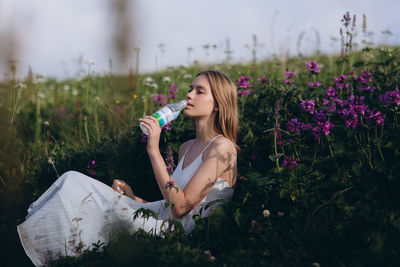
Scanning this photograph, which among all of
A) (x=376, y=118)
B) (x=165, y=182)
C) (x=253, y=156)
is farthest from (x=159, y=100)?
(x=376, y=118)

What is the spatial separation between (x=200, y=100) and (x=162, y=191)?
922 mm

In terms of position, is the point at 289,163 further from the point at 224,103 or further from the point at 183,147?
the point at 183,147

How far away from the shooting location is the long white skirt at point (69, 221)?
2.59 m

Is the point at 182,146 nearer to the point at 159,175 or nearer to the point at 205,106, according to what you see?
the point at 205,106

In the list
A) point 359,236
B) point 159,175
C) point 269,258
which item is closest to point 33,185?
point 159,175

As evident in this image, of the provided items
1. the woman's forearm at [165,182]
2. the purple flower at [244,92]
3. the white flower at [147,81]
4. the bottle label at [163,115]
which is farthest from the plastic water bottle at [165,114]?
the white flower at [147,81]

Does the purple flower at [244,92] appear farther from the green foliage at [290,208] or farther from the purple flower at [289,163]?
the purple flower at [289,163]

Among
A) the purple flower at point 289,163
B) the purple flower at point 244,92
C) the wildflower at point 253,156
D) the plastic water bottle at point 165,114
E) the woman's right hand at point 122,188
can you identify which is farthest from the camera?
the purple flower at point 244,92

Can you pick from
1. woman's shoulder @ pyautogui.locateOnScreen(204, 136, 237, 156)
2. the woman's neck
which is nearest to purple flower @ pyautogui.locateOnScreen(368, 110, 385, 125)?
woman's shoulder @ pyautogui.locateOnScreen(204, 136, 237, 156)

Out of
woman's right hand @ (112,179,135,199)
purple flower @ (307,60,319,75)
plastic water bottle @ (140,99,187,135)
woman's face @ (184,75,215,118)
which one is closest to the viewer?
plastic water bottle @ (140,99,187,135)

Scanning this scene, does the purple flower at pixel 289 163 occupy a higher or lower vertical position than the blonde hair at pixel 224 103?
lower

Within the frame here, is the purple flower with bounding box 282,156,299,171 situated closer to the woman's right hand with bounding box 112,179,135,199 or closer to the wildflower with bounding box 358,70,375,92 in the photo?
the wildflower with bounding box 358,70,375,92

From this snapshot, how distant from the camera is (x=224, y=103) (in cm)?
319

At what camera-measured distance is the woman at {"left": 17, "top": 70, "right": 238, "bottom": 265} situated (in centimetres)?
262
